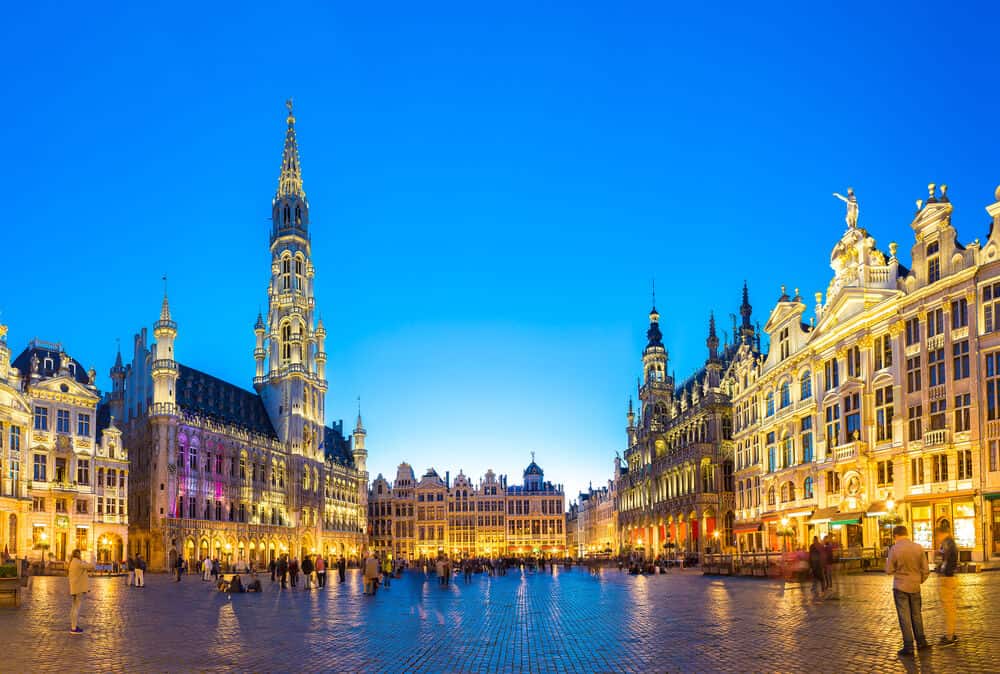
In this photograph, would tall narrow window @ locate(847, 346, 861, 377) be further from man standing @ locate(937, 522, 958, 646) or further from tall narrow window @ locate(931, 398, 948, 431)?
man standing @ locate(937, 522, 958, 646)

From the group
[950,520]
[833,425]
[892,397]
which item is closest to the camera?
[950,520]

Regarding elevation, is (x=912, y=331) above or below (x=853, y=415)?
above

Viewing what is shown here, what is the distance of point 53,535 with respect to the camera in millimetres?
72750

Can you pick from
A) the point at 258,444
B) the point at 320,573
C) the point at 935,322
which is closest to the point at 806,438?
the point at 935,322

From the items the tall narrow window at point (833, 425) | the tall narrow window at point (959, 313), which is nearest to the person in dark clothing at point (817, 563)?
the tall narrow window at point (959, 313)

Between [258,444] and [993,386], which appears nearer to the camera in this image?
[993,386]

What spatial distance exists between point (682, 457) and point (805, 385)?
2897 cm

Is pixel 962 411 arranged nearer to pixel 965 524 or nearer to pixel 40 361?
pixel 965 524

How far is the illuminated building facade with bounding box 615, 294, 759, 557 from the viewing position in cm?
8450

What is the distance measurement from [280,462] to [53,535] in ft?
139

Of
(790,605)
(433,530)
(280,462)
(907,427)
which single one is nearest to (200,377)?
(280,462)

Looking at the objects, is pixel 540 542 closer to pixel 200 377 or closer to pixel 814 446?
pixel 200 377

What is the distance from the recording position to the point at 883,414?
52094 millimetres

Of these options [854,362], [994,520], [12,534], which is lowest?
[12,534]
